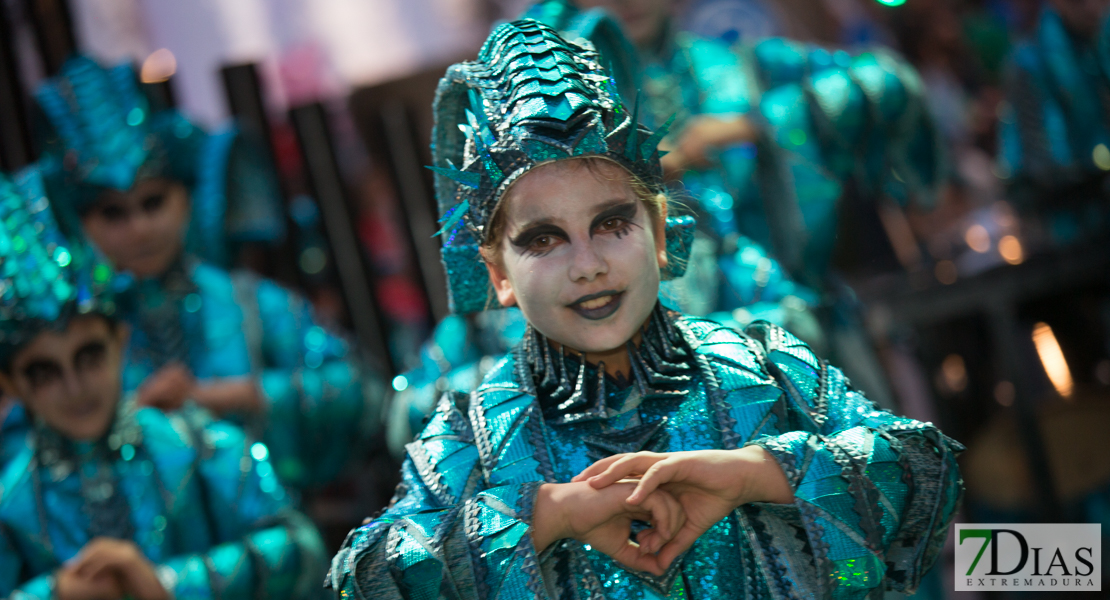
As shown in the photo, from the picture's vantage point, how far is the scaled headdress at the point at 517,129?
1.12 meters

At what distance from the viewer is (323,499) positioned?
10.7 feet

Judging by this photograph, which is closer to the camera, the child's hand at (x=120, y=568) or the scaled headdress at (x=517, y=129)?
the scaled headdress at (x=517, y=129)

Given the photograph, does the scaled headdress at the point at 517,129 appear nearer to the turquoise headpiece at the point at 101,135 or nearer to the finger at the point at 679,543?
the finger at the point at 679,543

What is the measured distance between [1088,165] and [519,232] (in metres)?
2.00

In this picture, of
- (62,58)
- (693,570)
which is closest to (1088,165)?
(693,570)

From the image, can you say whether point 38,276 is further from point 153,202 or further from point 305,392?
point 305,392

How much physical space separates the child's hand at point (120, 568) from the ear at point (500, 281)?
2.86 feet

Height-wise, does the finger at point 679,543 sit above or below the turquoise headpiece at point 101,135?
below

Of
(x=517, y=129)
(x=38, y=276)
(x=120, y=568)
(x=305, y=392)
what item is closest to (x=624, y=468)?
(x=517, y=129)

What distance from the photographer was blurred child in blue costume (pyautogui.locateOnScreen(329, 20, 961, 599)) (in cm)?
108

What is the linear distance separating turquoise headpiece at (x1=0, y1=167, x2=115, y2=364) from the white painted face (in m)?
1.08

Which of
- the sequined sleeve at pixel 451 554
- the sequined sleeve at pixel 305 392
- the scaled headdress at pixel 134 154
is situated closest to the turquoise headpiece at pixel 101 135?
the scaled headdress at pixel 134 154

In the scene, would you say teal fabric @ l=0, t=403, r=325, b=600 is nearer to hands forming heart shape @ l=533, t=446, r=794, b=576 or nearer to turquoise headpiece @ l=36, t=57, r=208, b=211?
turquoise headpiece @ l=36, t=57, r=208, b=211

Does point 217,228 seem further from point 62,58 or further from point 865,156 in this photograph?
point 865,156
